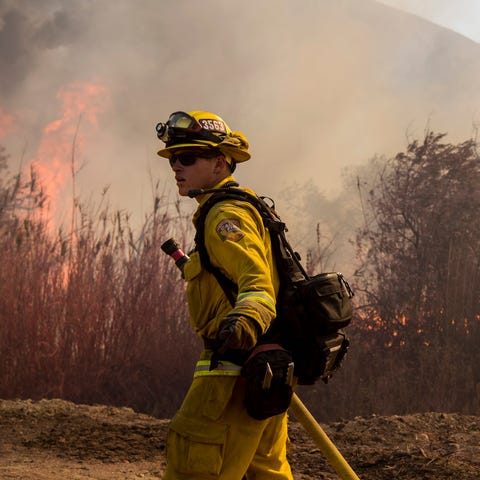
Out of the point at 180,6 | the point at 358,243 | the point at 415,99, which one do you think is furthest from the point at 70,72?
the point at 358,243

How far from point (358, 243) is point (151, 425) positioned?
355cm

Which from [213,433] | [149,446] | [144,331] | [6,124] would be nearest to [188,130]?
[213,433]

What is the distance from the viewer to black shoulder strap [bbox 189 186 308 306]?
2729 millimetres

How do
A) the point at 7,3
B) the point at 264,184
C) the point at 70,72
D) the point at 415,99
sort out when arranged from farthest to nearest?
the point at 415,99, the point at 264,184, the point at 70,72, the point at 7,3

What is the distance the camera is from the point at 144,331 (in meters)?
7.34

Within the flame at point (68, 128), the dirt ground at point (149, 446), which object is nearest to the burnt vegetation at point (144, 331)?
the dirt ground at point (149, 446)

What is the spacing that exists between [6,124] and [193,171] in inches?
1302

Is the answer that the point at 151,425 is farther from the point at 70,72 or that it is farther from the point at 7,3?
the point at 70,72

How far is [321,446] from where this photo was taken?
2873mm

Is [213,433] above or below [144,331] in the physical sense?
below

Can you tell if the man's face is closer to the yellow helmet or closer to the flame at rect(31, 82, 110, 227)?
the yellow helmet

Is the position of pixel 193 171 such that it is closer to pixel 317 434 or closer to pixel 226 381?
pixel 226 381

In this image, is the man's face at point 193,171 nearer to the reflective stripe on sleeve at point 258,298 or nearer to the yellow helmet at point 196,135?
the yellow helmet at point 196,135

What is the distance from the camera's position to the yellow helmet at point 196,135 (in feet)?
9.78
